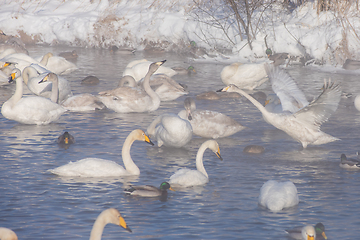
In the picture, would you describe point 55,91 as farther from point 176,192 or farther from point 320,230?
point 320,230

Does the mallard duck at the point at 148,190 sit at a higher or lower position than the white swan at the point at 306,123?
lower

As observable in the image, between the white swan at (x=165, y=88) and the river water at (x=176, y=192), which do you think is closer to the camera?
the river water at (x=176, y=192)

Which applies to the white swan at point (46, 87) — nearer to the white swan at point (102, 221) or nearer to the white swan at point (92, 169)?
the white swan at point (92, 169)

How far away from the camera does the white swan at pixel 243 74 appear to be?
59.2 ft

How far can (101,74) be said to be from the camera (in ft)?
70.0

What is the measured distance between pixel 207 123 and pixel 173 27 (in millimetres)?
18768

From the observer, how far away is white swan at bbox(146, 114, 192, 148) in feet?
Answer: 35.5

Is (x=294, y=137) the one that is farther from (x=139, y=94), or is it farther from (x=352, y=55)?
(x=352, y=55)

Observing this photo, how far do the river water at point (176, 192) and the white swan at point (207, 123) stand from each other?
22cm

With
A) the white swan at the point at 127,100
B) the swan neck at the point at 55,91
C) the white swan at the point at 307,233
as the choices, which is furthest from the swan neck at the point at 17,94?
the white swan at the point at 307,233

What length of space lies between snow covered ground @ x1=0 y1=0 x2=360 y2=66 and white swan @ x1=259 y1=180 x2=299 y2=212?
1643 centimetres

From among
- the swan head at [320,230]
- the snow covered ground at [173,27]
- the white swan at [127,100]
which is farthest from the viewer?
the snow covered ground at [173,27]

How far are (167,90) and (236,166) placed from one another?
688cm

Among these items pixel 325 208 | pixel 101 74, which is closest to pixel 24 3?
pixel 101 74
